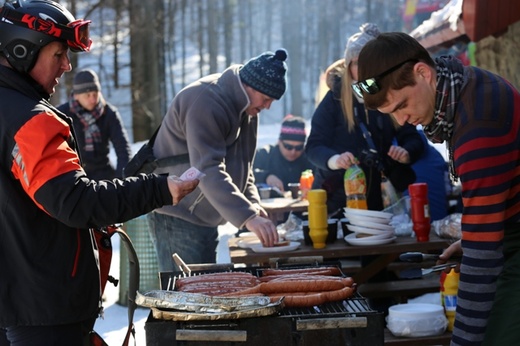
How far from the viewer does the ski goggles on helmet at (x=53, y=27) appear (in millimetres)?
3070

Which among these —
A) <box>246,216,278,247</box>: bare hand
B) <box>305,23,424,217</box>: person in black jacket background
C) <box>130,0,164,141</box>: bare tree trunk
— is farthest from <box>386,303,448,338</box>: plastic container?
<box>130,0,164,141</box>: bare tree trunk

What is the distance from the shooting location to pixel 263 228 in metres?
4.59

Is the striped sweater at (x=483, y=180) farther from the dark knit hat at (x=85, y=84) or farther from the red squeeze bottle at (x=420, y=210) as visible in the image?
the dark knit hat at (x=85, y=84)

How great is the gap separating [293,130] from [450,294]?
19.0 feet

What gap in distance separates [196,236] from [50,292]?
2112 mm

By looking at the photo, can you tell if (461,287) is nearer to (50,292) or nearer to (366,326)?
(366,326)

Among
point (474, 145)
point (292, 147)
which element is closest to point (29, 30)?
point (474, 145)

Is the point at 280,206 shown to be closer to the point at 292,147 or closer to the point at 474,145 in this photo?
the point at 292,147

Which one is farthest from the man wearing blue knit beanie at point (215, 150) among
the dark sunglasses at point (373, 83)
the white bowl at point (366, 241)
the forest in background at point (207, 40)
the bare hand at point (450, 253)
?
the forest in background at point (207, 40)

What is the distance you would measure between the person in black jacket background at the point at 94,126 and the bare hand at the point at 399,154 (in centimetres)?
407

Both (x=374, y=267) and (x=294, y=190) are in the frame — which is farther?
(x=294, y=190)

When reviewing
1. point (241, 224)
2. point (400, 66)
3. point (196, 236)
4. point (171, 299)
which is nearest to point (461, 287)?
point (400, 66)

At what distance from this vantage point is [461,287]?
107 inches

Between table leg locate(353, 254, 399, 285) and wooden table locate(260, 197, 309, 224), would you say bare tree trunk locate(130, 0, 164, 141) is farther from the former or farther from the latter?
table leg locate(353, 254, 399, 285)
